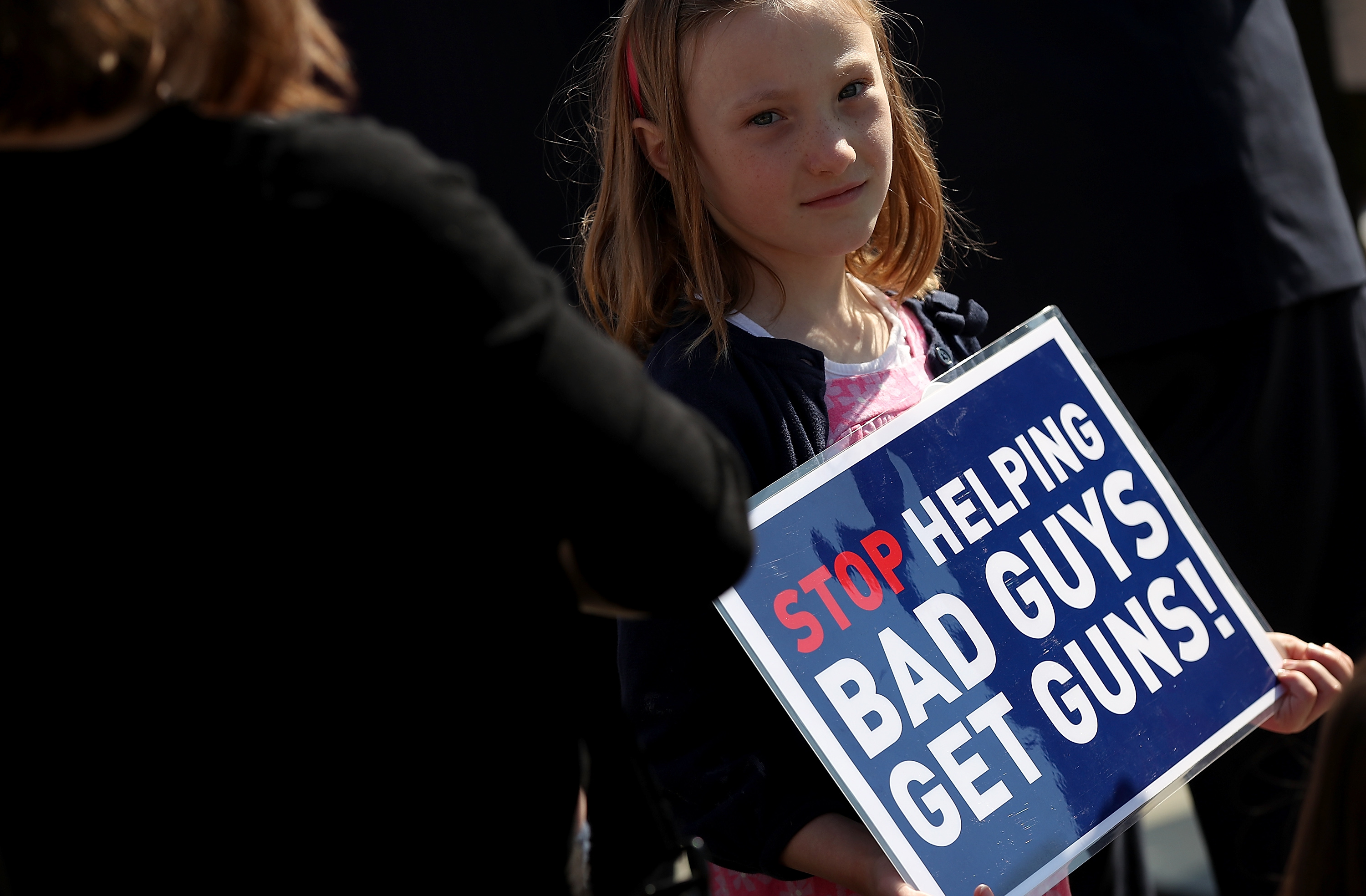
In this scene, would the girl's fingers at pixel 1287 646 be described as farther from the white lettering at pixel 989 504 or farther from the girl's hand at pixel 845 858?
the girl's hand at pixel 845 858

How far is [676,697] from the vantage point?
1157 mm

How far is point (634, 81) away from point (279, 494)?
86 centimetres

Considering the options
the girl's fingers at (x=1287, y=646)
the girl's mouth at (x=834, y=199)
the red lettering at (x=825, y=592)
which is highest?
the girl's mouth at (x=834, y=199)

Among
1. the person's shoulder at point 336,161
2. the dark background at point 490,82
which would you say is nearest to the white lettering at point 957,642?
the person's shoulder at point 336,161

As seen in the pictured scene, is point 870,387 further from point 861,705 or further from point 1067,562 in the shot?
point 861,705

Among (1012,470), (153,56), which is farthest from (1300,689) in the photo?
(153,56)

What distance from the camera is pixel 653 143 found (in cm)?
134

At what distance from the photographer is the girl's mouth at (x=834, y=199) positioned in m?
1.27

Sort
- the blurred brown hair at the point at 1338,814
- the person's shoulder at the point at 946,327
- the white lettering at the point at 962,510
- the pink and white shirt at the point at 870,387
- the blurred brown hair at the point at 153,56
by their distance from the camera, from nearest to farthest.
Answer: the blurred brown hair at the point at 153,56
the blurred brown hair at the point at 1338,814
the white lettering at the point at 962,510
the pink and white shirt at the point at 870,387
the person's shoulder at the point at 946,327

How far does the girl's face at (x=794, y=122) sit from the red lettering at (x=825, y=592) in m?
0.39

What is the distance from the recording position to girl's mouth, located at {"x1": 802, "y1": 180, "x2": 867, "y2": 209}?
1271 millimetres

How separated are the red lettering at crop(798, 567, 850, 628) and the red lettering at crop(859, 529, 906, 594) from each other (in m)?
0.06

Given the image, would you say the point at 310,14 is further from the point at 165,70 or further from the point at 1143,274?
the point at 1143,274

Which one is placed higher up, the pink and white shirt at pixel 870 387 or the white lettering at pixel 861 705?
the pink and white shirt at pixel 870 387
